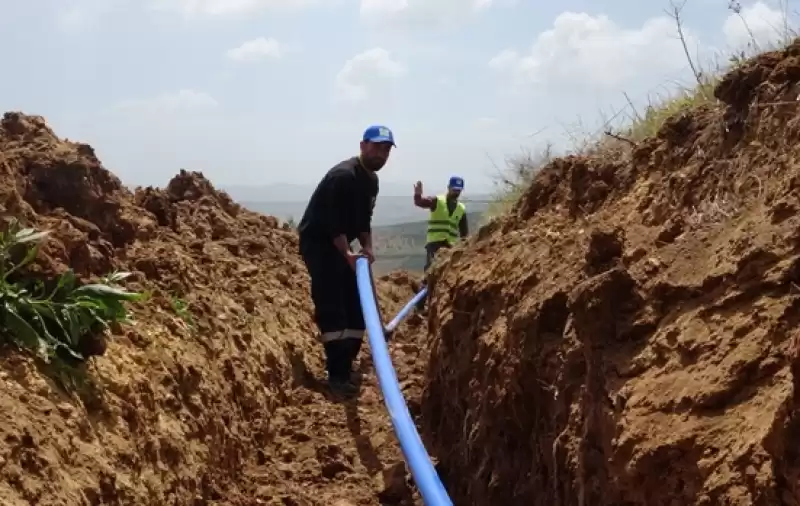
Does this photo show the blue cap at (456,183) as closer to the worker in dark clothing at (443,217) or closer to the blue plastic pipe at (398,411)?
the worker in dark clothing at (443,217)

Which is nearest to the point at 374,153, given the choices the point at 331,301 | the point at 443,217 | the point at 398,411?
the point at 331,301

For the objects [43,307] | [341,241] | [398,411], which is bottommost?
[398,411]

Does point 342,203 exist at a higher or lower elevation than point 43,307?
higher

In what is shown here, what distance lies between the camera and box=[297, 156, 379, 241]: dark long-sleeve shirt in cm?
625

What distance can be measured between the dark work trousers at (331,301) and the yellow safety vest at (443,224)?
14.3 ft

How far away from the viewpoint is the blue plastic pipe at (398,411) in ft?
10.5

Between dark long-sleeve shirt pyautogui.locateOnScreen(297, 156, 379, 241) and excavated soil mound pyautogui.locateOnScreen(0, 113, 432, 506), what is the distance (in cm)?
88

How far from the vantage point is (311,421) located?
5707 mm

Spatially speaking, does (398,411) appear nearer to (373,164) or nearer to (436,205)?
(373,164)

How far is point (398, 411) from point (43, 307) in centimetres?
162

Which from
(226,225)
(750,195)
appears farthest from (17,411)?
(226,225)

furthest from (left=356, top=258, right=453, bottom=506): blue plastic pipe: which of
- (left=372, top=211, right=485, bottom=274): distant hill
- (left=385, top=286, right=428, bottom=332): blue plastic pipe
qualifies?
(left=372, top=211, right=485, bottom=274): distant hill

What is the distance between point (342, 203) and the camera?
20.7 ft

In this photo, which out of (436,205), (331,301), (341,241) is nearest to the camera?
(341,241)
